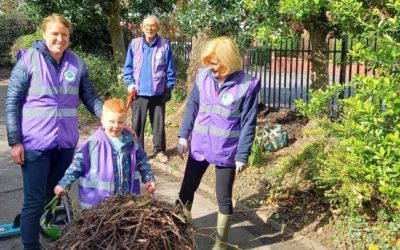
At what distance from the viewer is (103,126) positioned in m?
3.46

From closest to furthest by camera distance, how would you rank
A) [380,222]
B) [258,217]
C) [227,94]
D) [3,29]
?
[227,94] → [380,222] → [258,217] → [3,29]

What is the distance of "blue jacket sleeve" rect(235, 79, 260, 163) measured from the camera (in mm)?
3703

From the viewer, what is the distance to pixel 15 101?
3.42 meters

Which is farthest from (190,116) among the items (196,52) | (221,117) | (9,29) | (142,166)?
→ (9,29)

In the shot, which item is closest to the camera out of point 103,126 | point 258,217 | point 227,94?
point 103,126

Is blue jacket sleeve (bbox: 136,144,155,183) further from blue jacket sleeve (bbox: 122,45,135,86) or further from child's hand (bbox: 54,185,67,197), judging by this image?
blue jacket sleeve (bbox: 122,45,135,86)

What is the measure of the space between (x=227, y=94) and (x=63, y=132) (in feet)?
4.18

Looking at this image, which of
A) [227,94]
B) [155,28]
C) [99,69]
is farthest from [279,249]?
[99,69]

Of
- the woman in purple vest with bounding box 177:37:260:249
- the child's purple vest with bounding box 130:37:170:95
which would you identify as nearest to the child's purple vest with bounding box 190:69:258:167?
the woman in purple vest with bounding box 177:37:260:249

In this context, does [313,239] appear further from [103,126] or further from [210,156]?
[103,126]

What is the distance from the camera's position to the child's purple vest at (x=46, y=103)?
3475 mm

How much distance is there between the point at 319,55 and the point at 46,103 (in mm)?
4234

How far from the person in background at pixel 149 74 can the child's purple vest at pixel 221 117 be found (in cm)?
252

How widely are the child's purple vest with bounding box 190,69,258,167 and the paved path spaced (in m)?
0.60
